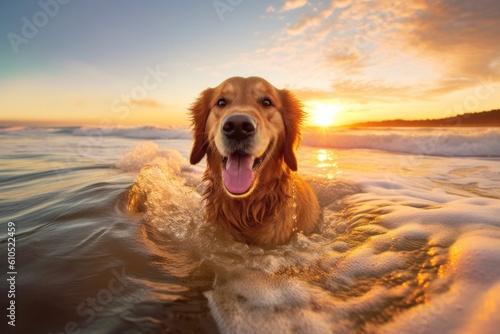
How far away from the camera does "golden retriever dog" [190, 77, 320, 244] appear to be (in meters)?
2.63

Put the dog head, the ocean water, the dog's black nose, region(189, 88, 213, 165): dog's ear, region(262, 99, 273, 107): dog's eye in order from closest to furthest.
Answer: the ocean water → the dog's black nose → the dog head → region(262, 99, 273, 107): dog's eye → region(189, 88, 213, 165): dog's ear

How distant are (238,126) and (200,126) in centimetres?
122

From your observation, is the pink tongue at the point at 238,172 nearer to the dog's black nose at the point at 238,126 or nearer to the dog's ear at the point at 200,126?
the dog's black nose at the point at 238,126

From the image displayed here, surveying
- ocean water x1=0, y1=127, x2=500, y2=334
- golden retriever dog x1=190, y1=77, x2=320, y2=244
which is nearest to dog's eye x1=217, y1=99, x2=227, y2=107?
golden retriever dog x1=190, y1=77, x2=320, y2=244

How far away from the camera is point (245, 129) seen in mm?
2443

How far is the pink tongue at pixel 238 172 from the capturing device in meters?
2.60

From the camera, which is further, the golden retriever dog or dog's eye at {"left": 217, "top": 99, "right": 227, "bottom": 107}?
dog's eye at {"left": 217, "top": 99, "right": 227, "bottom": 107}

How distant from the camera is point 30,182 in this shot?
4941 mm

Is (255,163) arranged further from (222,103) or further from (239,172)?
(222,103)

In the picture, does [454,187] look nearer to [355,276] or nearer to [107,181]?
[355,276]

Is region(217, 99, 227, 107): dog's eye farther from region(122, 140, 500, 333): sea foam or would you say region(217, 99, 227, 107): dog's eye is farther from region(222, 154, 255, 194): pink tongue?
region(122, 140, 500, 333): sea foam

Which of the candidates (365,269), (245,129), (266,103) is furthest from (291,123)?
(365,269)

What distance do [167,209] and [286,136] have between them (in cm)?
198

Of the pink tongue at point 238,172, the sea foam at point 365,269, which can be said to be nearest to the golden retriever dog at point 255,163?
the pink tongue at point 238,172
